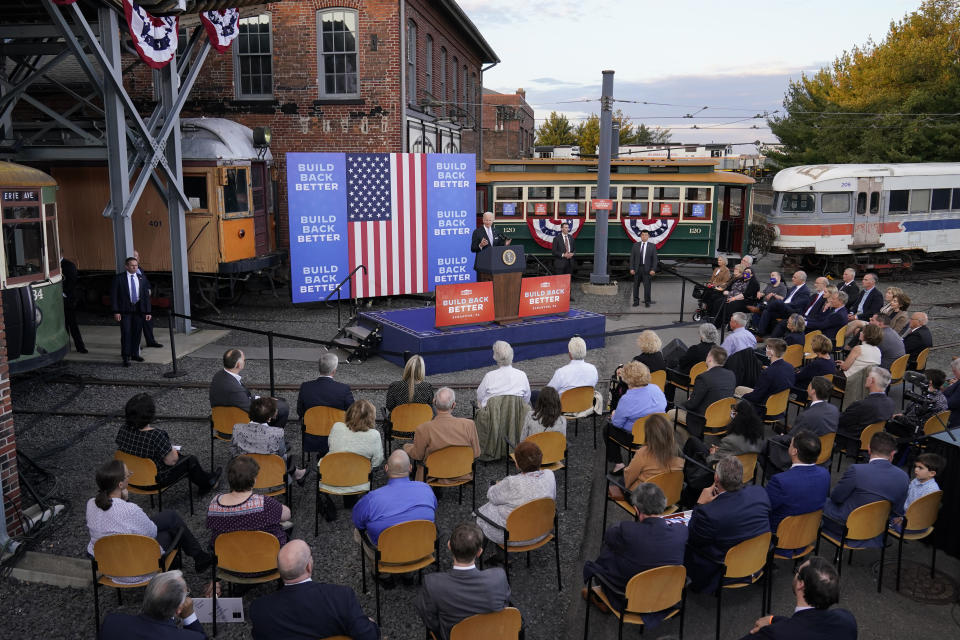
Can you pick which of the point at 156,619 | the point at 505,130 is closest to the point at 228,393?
the point at 156,619

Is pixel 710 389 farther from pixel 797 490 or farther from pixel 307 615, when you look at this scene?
pixel 307 615

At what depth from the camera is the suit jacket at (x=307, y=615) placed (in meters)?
3.93

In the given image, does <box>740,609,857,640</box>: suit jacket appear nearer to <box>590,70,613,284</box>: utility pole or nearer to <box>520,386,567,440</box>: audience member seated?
<box>520,386,567,440</box>: audience member seated

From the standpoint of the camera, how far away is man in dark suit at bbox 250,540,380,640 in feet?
12.9

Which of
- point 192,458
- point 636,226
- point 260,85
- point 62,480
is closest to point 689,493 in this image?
point 192,458

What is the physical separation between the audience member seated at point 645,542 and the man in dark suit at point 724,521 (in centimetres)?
34

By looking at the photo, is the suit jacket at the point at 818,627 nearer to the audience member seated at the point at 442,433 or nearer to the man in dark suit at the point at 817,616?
the man in dark suit at the point at 817,616

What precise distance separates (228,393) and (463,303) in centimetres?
496

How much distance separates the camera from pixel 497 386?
7816 mm

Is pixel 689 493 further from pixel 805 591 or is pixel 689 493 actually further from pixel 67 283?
pixel 67 283

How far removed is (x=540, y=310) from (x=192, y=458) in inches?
285

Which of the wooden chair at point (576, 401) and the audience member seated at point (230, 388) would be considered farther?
the wooden chair at point (576, 401)

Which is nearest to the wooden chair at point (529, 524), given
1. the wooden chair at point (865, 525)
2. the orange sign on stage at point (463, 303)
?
the wooden chair at point (865, 525)

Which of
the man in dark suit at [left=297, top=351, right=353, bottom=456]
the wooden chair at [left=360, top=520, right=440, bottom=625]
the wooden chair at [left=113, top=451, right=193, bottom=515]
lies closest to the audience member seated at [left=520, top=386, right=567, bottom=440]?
the man in dark suit at [left=297, top=351, right=353, bottom=456]
